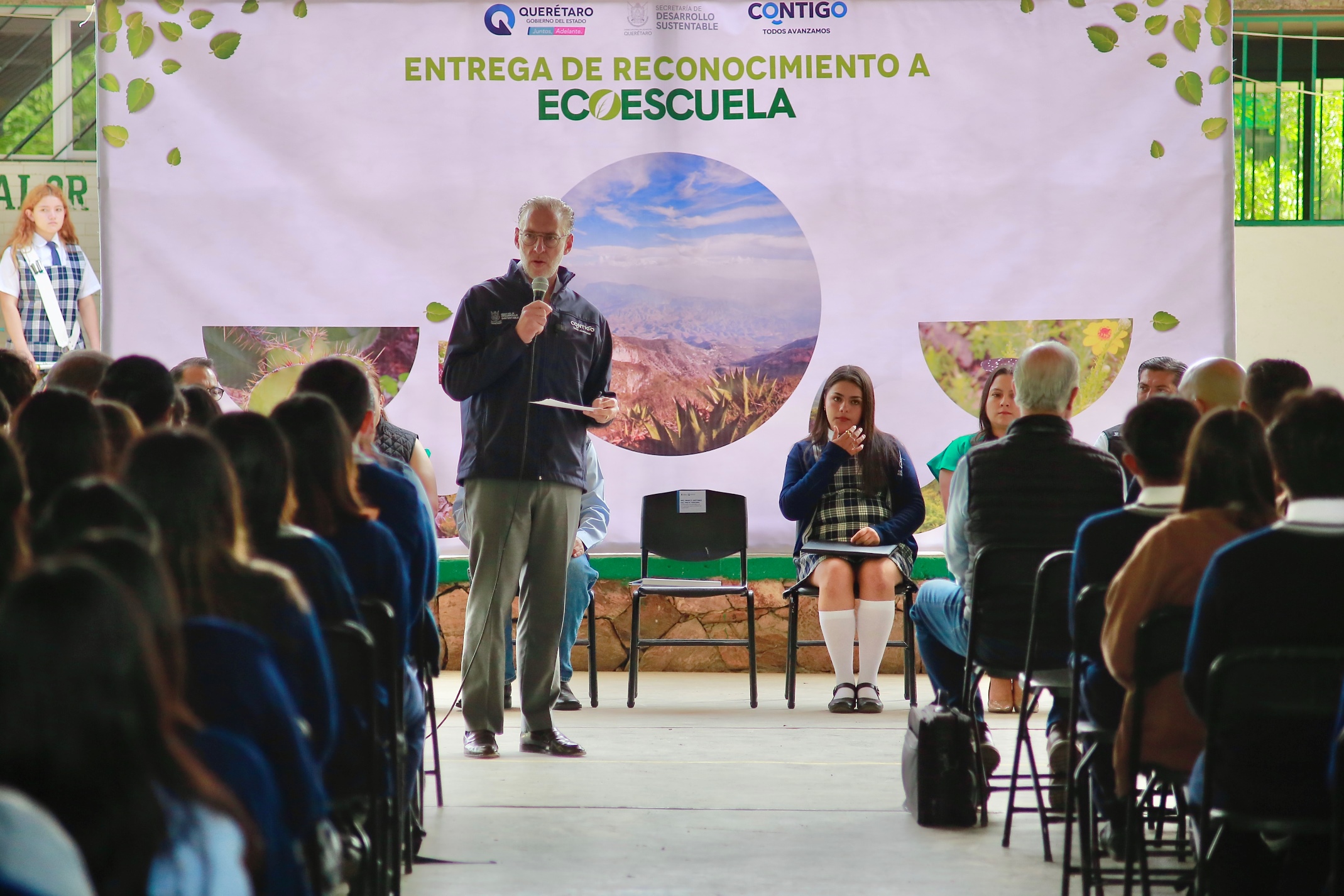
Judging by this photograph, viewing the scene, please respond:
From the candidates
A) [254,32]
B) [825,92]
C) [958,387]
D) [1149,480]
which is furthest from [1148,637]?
[254,32]

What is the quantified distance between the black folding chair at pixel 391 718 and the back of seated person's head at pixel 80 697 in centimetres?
137

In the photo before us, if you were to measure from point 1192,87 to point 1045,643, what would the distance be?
11.3ft

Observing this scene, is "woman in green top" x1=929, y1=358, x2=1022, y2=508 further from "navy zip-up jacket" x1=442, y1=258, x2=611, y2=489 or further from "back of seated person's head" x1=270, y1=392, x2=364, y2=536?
"back of seated person's head" x1=270, y1=392, x2=364, y2=536

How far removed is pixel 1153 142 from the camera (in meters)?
5.80

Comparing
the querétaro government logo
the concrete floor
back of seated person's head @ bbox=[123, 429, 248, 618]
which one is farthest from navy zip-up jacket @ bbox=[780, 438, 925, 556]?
back of seated person's head @ bbox=[123, 429, 248, 618]

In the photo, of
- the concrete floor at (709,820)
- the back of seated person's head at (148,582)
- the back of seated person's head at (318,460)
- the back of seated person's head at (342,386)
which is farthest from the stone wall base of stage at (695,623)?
the back of seated person's head at (148,582)

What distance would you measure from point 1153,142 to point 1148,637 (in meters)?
3.99

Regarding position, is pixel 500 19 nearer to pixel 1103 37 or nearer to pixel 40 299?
pixel 40 299

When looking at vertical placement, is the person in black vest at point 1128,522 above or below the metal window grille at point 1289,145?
below

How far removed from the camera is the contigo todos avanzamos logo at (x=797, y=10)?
5.84 m

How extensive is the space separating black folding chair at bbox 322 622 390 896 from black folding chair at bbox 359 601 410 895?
0.04m

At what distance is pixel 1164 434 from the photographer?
2805 millimetres

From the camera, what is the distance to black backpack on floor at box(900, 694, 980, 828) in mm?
3422

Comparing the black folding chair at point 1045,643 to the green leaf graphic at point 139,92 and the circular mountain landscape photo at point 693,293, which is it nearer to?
the circular mountain landscape photo at point 693,293
